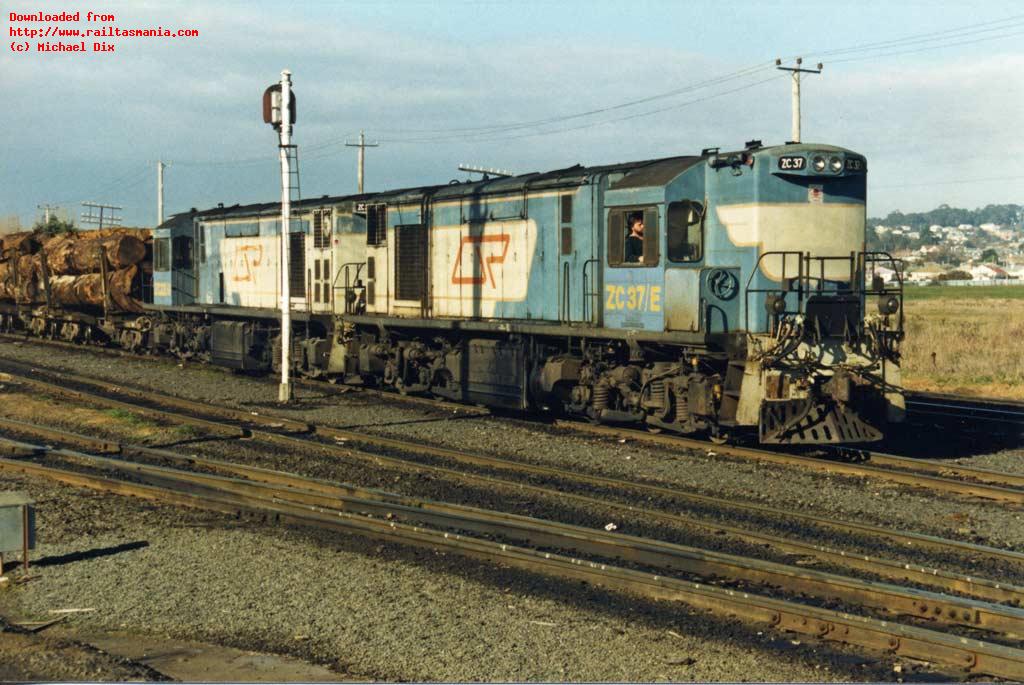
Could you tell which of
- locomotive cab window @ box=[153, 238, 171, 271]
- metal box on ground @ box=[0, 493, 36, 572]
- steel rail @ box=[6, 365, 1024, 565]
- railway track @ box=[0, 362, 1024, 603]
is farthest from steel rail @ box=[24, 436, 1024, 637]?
locomotive cab window @ box=[153, 238, 171, 271]

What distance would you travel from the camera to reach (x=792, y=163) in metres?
14.1

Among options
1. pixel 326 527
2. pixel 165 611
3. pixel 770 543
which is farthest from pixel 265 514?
pixel 770 543

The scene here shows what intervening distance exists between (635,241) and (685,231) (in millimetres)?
870

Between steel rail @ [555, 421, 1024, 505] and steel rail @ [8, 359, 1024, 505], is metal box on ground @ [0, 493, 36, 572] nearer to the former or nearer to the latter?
steel rail @ [8, 359, 1024, 505]

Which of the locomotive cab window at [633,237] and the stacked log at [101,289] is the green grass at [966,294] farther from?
the locomotive cab window at [633,237]

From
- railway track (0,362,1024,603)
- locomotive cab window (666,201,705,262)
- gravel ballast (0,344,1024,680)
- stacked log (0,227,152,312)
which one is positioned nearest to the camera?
gravel ballast (0,344,1024,680)

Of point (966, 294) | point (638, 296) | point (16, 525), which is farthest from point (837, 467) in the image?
point (966, 294)

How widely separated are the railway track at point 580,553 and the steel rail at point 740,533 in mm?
47

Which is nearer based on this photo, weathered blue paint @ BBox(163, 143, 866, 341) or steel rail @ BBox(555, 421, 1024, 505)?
steel rail @ BBox(555, 421, 1024, 505)

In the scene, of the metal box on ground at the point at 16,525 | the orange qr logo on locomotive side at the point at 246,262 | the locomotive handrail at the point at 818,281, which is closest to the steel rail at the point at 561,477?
the locomotive handrail at the point at 818,281

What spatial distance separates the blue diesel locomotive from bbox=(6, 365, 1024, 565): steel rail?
2.49 m

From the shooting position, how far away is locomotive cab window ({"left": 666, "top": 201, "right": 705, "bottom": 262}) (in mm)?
14906

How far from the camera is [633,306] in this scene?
51.5ft

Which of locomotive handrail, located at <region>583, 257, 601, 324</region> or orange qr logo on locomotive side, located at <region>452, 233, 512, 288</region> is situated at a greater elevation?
orange qr logo on locomotive side, located at <region>452, 233, 512, 288</region>
